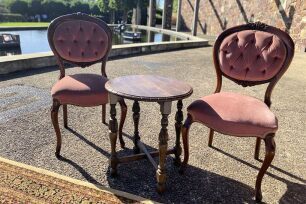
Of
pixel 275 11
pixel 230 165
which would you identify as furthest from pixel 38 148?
pixel 275 11

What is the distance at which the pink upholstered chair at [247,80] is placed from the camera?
83.0 inches

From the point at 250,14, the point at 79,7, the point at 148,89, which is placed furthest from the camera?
the point at 79,7

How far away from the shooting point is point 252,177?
2520mm

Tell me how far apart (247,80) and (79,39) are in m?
1.95

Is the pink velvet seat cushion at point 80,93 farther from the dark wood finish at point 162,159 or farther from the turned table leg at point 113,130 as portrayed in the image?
the dark wood finish at point 162,159

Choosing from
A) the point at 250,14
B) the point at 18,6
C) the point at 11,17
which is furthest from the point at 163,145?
the point at 18,6

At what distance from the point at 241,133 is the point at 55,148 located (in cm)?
189

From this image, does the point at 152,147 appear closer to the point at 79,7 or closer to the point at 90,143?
the point at 90,143

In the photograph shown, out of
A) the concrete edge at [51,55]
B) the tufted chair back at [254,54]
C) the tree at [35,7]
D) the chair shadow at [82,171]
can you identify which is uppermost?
Answer: the tree at [35,7]

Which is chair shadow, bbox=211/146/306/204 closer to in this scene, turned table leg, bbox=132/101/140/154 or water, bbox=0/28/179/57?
turned table leg, bbox=132/101/140/154

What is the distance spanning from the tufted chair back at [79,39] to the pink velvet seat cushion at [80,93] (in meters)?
0.54

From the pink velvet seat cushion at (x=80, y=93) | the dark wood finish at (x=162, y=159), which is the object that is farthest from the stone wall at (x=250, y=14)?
the dark wood finish at (x=162, y=159)

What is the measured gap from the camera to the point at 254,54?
267 centimetres

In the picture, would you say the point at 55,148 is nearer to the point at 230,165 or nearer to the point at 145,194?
the point at 145,194
